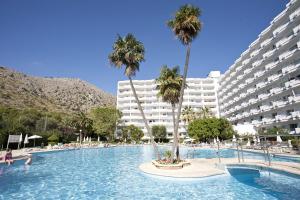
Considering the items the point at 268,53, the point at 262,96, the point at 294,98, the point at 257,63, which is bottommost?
the point at 294,98

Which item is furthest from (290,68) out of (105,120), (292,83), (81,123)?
(81,123)

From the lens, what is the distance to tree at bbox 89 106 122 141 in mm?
85312

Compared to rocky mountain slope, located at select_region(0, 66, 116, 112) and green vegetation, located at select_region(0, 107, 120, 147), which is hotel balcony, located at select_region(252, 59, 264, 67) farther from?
rocky mountain slope, located at select_region(0, 66, 116, 112)

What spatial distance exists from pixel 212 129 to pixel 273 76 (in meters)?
21.3

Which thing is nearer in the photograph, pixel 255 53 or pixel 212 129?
pixel 212 129

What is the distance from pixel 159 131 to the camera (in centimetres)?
9825

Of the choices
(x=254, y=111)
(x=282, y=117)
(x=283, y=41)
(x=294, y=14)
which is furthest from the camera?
(x=254, y=111)

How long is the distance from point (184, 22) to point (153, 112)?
296 ft

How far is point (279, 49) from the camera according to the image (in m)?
53.2

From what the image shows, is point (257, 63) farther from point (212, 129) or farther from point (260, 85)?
point (212, 129)

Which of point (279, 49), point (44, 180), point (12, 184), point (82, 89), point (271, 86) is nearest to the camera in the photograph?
point (12, 184)

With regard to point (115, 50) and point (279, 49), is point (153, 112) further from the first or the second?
point (115, 50)

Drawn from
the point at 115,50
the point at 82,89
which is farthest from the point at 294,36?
the point at 82,89

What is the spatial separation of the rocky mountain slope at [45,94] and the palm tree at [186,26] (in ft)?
285
